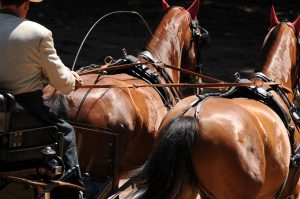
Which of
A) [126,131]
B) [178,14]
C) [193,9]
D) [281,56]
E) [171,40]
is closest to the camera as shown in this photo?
[126,131]

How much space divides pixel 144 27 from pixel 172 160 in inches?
448

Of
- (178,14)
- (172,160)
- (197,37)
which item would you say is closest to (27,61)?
(172,160)

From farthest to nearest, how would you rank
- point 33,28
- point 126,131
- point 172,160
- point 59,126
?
point 126,131 < point 172,160 < point 59,126 < point 33,28

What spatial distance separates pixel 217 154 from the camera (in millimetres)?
4859

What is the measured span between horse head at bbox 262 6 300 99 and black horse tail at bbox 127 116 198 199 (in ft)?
5.05

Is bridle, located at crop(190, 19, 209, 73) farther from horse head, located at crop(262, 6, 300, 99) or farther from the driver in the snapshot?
the driver

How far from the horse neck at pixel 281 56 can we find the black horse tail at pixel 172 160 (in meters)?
1.53

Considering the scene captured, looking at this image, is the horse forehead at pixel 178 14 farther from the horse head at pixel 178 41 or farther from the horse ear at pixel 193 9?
the horse ear at pixel 193 9

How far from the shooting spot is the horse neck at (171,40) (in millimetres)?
6992

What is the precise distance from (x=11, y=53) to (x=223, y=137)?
135 centimetres

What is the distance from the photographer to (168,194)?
4969mm

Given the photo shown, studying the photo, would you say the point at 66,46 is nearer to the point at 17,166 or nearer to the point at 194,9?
the point at 194,9

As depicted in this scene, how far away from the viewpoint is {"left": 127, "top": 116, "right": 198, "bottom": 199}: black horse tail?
490 centimetres

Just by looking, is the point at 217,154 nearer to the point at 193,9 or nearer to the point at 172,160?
the point at 172,160
